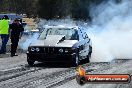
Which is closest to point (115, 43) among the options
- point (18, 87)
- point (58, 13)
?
point (18, 87)

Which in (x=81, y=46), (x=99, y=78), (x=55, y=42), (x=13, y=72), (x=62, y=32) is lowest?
(x=13, y=72)

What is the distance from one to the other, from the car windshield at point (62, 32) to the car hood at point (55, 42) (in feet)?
1.05

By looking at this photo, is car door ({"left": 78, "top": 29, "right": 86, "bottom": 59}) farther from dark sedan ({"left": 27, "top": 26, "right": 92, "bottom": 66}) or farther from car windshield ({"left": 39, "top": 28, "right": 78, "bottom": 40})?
car windshield ({"left": 39, "top": 28, "right": 78, "bottom": 40})

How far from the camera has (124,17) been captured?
82.1ft

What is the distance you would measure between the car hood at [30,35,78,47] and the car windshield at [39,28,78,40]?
321 mm

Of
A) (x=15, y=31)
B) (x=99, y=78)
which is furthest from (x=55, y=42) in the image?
(x=99, y=78)

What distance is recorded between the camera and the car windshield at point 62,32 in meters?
15.9

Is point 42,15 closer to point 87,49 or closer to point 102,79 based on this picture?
point 87,49

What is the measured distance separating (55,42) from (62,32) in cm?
112

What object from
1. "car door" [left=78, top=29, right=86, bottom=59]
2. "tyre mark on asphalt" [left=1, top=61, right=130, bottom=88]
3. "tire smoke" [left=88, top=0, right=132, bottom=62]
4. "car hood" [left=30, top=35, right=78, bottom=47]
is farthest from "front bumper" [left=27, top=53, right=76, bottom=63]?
"tire smoke" [left=88, top=0, right=132, bottom=62]

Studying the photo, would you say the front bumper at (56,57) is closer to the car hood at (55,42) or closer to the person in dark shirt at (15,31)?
the car hood at (55,42)

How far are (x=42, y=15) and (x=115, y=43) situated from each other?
61264mm

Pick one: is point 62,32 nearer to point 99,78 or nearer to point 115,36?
point 115,36

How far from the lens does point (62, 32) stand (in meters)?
16.2
